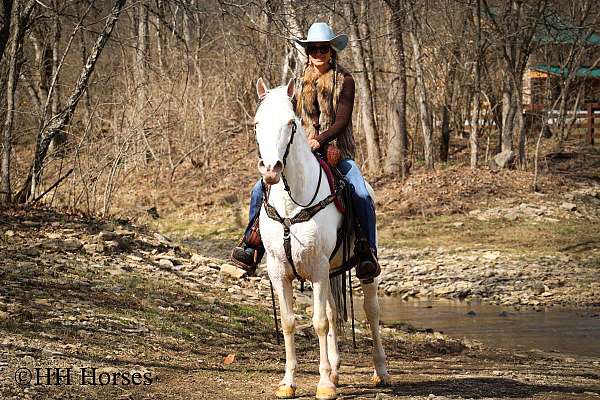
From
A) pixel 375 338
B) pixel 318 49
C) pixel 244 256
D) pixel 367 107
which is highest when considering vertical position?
pixel 318 49

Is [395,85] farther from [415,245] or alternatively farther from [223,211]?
[415,245]

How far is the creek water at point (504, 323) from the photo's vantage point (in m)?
12.6

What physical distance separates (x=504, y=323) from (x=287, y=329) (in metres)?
7.22

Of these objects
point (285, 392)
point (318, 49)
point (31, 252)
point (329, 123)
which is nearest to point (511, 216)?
point (31, 252)

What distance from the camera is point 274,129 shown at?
7.14m

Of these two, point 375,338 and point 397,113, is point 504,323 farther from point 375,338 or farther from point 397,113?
point 397,113

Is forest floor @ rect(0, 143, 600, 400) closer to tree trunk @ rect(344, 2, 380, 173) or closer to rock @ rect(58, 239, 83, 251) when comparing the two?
rock @ rect(58, 239, 83, 251)

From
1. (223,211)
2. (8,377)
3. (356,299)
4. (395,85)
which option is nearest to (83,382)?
(8,377)

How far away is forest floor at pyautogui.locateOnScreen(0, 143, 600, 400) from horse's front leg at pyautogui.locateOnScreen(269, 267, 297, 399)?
0.58 feet

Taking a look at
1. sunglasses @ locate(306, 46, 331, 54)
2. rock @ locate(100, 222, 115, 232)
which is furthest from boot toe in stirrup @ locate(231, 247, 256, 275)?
rock @ locate(100, 222, 115, 232)

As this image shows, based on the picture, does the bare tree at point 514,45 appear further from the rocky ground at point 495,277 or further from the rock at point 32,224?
the rock at point 32,224

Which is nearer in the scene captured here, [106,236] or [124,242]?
[106,236]

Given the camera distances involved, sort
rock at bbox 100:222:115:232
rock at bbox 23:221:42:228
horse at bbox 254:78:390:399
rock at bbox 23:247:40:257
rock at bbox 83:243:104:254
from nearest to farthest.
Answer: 1. horse at bbox 254:78:390:399
2. rock at bbox 23:247:40:257
3. rock at bbox 83:243:104:254
4. rock at bbox 23:221:42:228
5. rock at bbox 100:222:115:232

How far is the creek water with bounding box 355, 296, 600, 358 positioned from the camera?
Result: 12.6 meters
